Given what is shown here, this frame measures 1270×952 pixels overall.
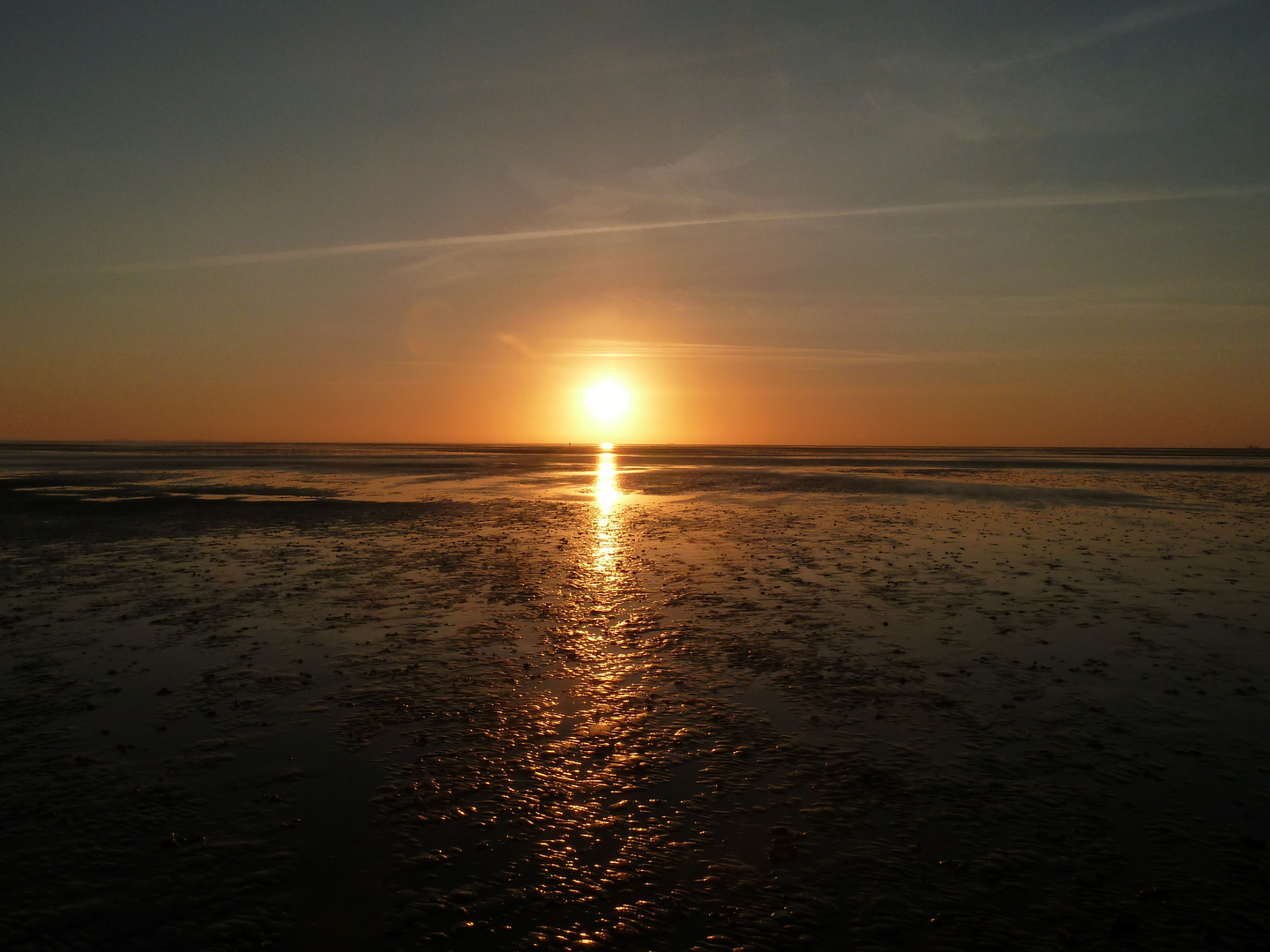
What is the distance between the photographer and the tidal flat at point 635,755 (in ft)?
22.0

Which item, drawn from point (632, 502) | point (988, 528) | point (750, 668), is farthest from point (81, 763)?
point (632, 502)

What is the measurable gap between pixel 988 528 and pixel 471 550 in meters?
24.0

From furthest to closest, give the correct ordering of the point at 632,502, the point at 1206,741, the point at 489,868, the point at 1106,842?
the point at 632,502 < the point at 1206,741 < the point at 1106,842 < the point at 489,868

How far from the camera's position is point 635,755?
10.1 m

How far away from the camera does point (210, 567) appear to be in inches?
957

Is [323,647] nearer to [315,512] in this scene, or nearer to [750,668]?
[750,668]

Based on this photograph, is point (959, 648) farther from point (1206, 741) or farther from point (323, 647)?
point (323, 647)

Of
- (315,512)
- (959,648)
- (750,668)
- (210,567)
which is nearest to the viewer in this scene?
(750,668)

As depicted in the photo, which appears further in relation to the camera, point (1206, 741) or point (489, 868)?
point (1206, 741)

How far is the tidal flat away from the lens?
669 cm

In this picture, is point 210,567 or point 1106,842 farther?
point 210,567

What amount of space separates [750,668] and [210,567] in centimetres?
1952

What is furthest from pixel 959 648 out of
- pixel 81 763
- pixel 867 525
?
pixel 867 525

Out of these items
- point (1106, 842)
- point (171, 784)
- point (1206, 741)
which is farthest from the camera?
point (1206, 741)
